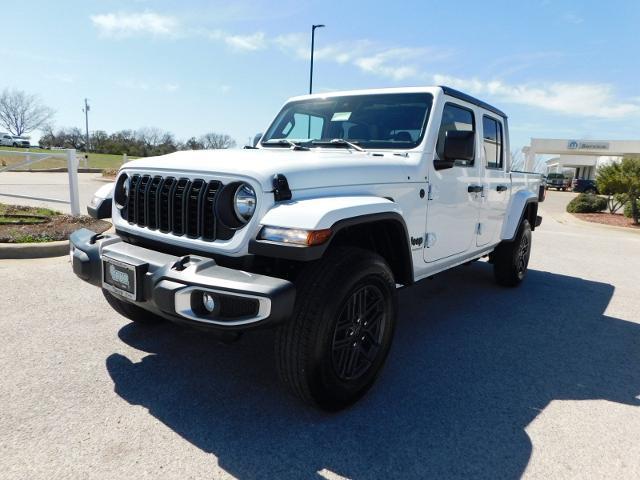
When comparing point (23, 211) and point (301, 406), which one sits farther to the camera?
point (23, 211)

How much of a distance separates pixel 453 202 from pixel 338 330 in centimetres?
171

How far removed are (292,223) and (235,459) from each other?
1.15 m

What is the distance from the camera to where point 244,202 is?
2322 mm

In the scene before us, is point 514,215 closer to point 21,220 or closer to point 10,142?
point 21,220

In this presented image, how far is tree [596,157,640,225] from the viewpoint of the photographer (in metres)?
14.0

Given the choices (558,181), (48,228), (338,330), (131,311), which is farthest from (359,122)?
(558,181)

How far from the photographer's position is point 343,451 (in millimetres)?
2211

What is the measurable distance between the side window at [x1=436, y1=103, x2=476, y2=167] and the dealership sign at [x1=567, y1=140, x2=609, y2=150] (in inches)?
1559

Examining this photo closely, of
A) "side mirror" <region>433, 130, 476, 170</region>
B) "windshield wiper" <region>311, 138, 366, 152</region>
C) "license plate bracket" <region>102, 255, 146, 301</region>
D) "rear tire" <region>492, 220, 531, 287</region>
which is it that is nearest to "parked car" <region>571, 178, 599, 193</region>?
"rear tire" <region>492, 220, 531, 287</region>

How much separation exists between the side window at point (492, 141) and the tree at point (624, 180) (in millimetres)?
11809

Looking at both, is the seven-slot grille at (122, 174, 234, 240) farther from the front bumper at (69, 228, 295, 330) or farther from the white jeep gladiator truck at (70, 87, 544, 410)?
the front bumper at (69, 228, 295, 330)

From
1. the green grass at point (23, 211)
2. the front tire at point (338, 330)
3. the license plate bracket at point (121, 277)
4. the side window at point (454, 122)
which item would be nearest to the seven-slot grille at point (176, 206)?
the license plate bracket at point (121, 277)

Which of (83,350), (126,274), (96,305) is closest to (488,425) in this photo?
(126,274)

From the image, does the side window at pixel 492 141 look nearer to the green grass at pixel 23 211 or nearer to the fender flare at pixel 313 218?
the fender flare at pixel 313 218
